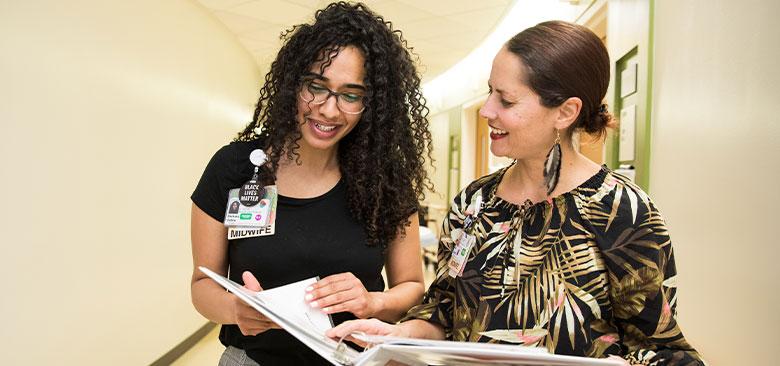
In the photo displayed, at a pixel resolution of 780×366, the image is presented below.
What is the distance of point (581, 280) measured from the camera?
1.14 m

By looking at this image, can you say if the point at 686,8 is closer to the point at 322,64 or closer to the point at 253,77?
the point at 322,64

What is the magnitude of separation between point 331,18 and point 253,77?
21.0 feet

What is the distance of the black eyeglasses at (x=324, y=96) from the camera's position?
1.42m

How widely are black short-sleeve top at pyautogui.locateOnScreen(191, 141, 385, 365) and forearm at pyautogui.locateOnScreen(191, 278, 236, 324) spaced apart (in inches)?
3.0

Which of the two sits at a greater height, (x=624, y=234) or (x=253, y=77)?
(x=253, y=77)

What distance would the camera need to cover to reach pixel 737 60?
1.55 m

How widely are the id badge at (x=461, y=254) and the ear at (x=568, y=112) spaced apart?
0.34 metres

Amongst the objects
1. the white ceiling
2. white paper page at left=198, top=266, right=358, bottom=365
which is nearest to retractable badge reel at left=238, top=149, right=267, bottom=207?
white paper page at left=198, top=266, right=358, bottom=365

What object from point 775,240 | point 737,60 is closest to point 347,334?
point 775,240

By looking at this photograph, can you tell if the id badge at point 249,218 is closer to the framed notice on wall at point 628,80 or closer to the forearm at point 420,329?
the forearm at point 420,329

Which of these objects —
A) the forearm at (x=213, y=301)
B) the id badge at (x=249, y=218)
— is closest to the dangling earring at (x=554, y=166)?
the id badge at (x=249, y=218)

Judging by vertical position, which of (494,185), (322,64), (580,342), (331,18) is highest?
(331,18)

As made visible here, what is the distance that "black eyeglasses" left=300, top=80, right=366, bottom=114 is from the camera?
55.7 inches

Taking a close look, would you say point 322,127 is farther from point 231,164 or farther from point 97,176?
point 97,176
